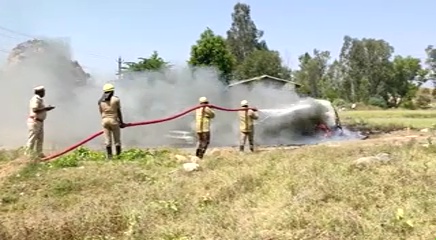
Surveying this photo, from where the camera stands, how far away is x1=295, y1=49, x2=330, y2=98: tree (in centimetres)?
7181

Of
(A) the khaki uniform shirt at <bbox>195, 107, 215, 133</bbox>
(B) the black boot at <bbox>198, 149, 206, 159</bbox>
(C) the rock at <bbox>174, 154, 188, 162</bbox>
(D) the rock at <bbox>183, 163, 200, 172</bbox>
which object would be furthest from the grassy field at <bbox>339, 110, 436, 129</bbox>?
(D) the rock at <bbox>183, 163, 200, 172</bbox>

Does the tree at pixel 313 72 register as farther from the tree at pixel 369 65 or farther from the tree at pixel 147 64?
the tree at pixel 147 64

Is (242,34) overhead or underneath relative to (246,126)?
overhead

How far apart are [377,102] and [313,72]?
610 inches

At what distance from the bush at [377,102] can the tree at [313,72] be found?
32.9 ft

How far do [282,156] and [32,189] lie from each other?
12.9 ft

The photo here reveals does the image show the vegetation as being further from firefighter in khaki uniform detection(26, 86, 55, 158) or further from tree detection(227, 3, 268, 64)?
firefighter in khaki uniform detection(26, 86, 55, 158)

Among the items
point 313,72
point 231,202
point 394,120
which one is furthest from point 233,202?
point 313,72

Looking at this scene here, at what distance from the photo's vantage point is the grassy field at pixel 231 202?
17.7ft

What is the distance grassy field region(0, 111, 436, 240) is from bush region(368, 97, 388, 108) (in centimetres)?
4949

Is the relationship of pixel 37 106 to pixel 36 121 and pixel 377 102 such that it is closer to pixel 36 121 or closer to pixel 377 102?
pixel 36 121


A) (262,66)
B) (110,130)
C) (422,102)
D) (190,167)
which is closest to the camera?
(190,167)

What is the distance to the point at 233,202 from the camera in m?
6.75

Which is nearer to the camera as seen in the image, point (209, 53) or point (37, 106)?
point (37, 106)
